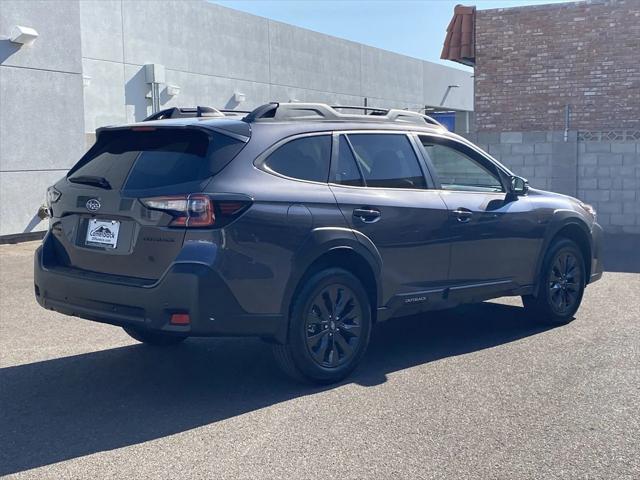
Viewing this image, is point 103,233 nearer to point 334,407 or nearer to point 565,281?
point 334,407

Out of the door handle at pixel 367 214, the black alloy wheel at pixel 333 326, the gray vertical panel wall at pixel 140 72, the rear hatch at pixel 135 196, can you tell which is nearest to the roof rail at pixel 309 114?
the rear hatch at pixel 135 196

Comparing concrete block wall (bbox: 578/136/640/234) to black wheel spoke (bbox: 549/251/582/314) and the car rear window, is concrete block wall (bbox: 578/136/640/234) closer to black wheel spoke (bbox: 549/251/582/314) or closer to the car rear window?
black wheel spoke (bbox: 549/251/582/314)

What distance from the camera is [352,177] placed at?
6270 mm

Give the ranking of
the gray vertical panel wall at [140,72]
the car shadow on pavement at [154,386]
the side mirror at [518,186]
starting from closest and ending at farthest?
the car shadow on pavement at [154,386]
the side mirror at [518,186]
the gray vertical panel wall at [140,72]

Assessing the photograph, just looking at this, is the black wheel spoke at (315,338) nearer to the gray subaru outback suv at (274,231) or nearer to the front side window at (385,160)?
the gray subaru outback suv at (274,231)

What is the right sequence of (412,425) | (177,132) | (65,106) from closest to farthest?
(412,425)
(177,132)
(65,106)

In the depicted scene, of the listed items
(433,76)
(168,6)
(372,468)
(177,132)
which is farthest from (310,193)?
(433,76)

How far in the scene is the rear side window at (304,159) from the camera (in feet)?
19.2

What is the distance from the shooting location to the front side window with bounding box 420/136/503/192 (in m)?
7.15

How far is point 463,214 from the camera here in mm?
6934

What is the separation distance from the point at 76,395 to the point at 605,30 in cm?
1555

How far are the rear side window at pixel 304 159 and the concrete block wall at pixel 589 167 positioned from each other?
32.0 ft

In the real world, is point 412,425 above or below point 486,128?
below

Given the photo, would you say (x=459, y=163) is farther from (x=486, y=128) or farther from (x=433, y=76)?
(x=433, y=76)
